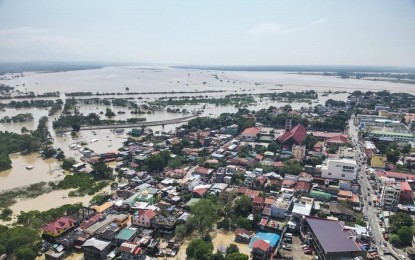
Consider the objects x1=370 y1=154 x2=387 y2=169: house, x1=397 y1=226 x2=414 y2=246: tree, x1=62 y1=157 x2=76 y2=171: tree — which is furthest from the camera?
x1=370 y1=154 x2=387 y2=169: house

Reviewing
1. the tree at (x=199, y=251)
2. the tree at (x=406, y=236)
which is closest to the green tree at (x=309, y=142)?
the tree at (x=406, y=236)

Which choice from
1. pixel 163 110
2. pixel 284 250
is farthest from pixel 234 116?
pixel 284 250

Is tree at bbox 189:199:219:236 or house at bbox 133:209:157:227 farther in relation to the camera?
house at bbox 133:209:157:227

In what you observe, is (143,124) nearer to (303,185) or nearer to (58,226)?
(303,185)

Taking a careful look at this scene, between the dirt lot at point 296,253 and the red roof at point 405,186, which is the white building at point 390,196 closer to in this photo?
the red roof at point 405,186

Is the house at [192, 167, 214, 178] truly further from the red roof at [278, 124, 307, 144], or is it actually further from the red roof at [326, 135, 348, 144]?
the red roof at [326, 135, 348, 144]

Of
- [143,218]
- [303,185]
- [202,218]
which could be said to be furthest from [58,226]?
[303,185]

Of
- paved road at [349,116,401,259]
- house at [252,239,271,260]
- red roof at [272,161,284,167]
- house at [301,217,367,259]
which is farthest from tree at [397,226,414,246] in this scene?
red roof at [272,161,284,167]
